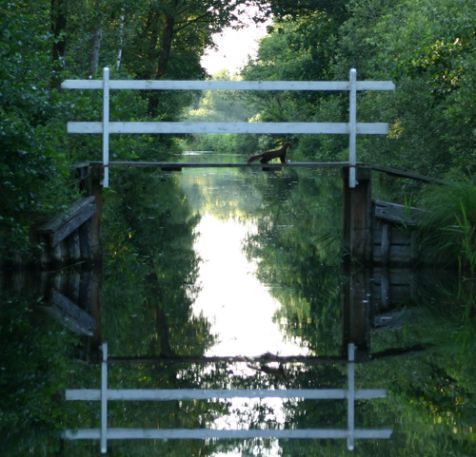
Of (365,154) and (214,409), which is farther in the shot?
(365,154)

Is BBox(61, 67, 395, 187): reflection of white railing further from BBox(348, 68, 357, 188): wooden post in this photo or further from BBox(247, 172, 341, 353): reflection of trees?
BBox(247, 172, 341, 353): reflection of trees

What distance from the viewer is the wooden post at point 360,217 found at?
1695 cm

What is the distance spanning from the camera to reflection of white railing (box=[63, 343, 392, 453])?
6.79 metres

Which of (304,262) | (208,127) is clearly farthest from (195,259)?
(208,127)

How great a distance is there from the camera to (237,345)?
10.4 meters

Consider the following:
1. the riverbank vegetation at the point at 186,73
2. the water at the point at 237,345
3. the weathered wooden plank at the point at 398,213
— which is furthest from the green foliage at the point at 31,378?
the weathered wooden plank at the point at 398,213

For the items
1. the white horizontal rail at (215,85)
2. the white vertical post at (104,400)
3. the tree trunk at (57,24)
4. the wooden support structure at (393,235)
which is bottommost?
the white vertical post at (104,400)

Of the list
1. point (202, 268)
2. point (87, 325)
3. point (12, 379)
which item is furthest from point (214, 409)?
point (202, 268)

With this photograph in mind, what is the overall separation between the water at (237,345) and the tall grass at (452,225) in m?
0.53

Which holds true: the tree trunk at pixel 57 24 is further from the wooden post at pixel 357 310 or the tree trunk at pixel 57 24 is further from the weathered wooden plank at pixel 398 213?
the wooden post at pixel 357 310

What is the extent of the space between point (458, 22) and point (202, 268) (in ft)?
19.4

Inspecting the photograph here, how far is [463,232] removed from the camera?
15.5 m

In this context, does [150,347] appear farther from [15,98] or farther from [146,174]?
[146,174]

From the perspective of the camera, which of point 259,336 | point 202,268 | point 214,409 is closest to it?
point 214,409
